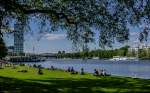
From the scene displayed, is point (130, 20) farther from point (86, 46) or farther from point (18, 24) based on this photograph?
point (18, 24)

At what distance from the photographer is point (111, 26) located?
36.5m

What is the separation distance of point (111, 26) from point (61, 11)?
430cm

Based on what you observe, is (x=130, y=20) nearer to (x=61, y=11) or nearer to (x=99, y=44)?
(x=99, y=44)

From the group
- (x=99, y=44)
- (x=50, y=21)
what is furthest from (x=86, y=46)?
(x=50, y=21)

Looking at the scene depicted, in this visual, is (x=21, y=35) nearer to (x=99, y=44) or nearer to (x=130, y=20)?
(x=99, y=44)

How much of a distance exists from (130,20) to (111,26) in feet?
5.37

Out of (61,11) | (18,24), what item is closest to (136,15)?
(61,11)

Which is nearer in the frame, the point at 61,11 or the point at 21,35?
the point at 61,11

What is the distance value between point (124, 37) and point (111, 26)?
1580mm

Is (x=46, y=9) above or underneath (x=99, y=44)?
above

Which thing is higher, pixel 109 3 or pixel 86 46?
pixel 109 3

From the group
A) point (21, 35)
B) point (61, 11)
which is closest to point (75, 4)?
point (61, 11)

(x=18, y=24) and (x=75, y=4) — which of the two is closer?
(x=75, y=4)

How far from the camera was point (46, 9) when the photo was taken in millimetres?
36312
